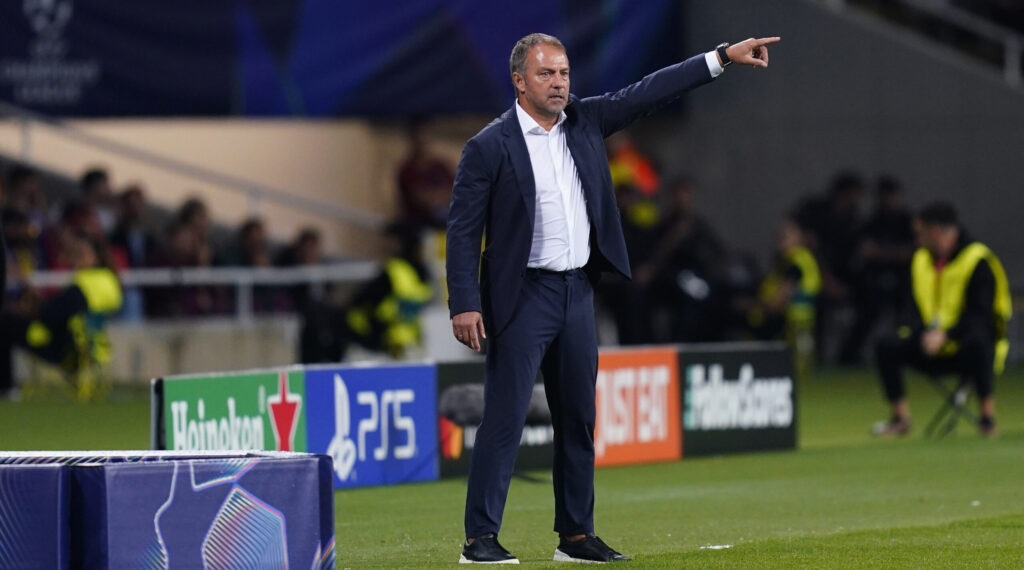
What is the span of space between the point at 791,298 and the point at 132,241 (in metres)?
7.62

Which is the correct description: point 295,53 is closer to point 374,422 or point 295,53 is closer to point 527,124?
point 374,422

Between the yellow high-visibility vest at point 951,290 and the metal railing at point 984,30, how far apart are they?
10621mm

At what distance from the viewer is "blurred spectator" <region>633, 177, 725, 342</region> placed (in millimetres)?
22469

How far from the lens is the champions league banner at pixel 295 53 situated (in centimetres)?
2016

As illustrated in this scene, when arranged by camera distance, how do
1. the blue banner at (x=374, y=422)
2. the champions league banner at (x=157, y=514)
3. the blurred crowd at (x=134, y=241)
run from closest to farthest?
the champions league banner at (x=157, y=514)
the blue banner at (x=374, y=422)
the blurred crowd at (x=134, y=241)

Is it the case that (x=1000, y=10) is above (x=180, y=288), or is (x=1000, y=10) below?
above

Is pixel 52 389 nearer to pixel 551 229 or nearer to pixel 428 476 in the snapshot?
pixel 428 476

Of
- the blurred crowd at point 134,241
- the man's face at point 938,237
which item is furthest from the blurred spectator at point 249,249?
the man's face at point 938,237

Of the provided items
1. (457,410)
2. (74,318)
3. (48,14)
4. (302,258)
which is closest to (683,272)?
(302,258)

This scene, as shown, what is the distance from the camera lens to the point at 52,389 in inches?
765

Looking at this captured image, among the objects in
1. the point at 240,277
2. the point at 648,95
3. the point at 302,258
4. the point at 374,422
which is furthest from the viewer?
the point at 302,258

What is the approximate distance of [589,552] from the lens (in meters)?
7.52

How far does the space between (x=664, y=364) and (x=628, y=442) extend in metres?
0.63

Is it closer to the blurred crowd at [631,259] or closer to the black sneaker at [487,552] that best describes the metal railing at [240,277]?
the blurred crowd at [631,259]
